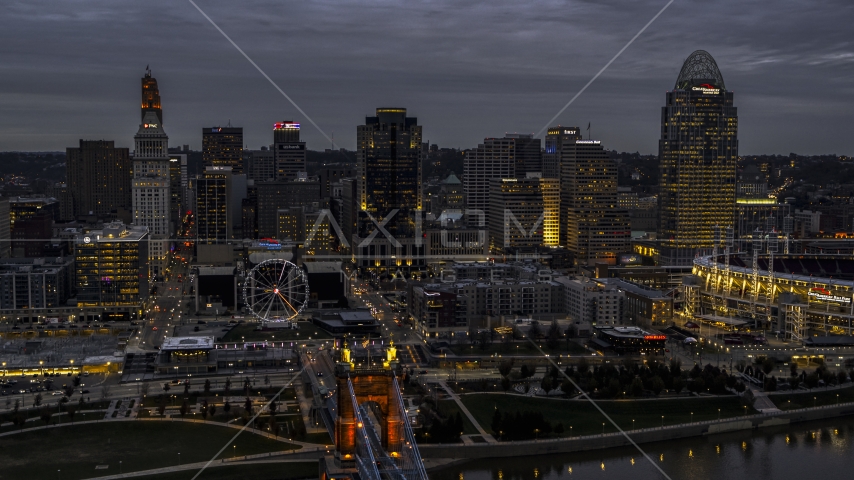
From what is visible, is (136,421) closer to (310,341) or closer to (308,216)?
(310,341)

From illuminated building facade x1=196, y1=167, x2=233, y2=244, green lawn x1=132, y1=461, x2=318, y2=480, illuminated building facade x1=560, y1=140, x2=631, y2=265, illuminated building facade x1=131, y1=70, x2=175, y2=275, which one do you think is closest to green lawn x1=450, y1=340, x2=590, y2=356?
green lawn x1=132, y1=461, x2=318, y2=480

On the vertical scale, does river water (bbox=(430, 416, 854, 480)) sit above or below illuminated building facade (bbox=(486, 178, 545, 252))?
below

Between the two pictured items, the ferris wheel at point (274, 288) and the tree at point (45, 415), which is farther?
the ferris wheel at point (274, 288)

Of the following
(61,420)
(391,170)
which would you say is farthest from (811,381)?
(391,170)

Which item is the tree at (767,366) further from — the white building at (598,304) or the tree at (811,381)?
the white building at (598,304)

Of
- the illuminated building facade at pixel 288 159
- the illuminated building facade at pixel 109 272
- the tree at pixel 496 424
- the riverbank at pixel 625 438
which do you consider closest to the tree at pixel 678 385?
the riverbank at pixel 625 438

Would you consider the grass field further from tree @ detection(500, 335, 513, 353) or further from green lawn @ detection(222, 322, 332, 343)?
green lawn @ detection(222, 322, 332, 343)
